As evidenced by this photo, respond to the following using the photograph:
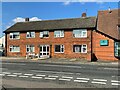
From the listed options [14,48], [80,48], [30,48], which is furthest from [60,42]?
[14,48]

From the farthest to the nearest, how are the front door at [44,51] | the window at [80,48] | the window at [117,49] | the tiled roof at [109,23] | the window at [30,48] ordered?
the window at [30,48] → the front door at [44,51] → the window at [80,48] → the tiled roof at [109,23] → the window at [117,49]

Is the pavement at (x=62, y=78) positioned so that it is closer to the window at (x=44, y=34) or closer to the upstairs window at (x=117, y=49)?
the upstairs window at (x=117, y=49)

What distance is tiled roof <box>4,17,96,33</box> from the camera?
132ft

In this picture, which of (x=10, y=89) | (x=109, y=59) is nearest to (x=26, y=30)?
(x=109, y=59)

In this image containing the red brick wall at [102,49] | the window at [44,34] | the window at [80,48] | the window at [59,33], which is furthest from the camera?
the window at [44,34]

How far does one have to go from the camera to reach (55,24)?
4388 centimetres

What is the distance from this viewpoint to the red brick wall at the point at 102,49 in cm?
3653

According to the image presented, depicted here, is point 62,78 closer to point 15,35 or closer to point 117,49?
point 117,49

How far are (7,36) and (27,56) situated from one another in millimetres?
7715

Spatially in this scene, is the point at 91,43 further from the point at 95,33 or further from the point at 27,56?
the point at 27,56

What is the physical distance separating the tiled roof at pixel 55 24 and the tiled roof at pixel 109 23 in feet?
4.20

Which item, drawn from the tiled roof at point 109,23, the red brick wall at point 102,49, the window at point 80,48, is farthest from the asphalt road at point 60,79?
the window at point 80,48

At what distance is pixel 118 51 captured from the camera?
1412 inches

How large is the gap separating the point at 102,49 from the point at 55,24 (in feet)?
34.1
